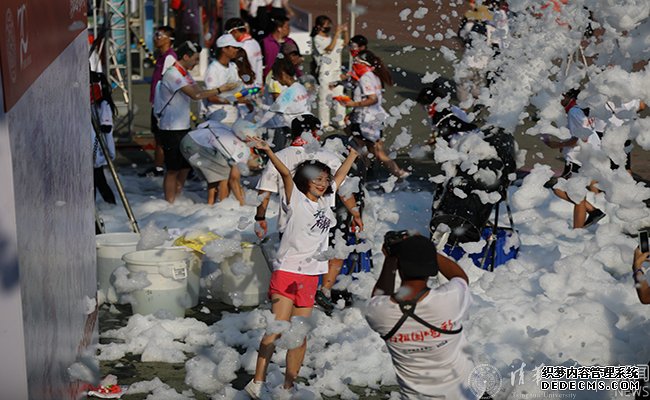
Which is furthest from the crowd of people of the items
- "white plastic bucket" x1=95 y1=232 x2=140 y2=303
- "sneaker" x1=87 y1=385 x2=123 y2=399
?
"white plastic bucket" x1=95 y1=232 x2=140 y2=303

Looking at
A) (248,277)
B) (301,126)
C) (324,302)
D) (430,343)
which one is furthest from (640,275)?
(248,277)

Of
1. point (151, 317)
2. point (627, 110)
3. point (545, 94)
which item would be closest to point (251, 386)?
point (151, 317)

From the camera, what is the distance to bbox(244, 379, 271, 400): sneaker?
7.46 meters

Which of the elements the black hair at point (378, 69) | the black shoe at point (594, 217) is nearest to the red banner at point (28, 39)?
the black shoe at point (594, 217)

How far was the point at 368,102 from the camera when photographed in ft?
43.3

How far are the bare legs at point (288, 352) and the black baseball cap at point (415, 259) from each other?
2.16 meters

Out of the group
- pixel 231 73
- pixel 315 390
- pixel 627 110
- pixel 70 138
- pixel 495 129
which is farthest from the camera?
pixel 231 73

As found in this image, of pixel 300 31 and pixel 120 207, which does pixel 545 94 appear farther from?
pixel 300 31

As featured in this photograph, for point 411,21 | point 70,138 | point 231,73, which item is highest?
point 70,138

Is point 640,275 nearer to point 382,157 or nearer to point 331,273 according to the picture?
point 331,273

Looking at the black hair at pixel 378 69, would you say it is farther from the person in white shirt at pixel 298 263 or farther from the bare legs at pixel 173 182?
the person in white shirt at pixel 298 263

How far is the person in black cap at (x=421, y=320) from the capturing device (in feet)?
17.7

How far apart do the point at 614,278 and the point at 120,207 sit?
5652mm

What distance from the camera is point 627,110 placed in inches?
341
